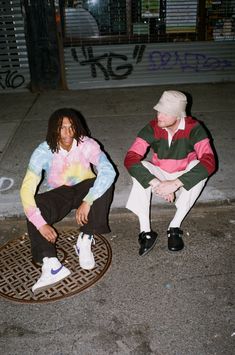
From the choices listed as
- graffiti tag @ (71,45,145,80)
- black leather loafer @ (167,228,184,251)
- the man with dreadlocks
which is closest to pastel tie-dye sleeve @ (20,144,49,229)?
the man with dreadlocks

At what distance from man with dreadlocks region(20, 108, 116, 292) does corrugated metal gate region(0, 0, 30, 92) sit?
20.0ft

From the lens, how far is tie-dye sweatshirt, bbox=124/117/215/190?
9.88ft

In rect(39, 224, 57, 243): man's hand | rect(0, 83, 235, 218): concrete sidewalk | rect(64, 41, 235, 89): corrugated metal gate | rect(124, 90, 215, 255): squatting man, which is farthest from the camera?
rect(64, 41, 235, 89): corrugated metal gate

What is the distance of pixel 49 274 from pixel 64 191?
0.73m

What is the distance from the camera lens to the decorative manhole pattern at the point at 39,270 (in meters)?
2.81

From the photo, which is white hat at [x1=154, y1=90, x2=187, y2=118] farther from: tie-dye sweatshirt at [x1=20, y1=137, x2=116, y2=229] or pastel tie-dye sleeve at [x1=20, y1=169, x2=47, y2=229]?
pastel tie-dye sleeve at [x1=20, y1=169, x2=47, y2=229]

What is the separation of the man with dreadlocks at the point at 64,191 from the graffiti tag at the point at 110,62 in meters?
5.83

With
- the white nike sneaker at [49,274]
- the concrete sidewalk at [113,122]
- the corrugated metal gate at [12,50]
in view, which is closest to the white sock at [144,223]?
the concrete sidewalk at [113,122]

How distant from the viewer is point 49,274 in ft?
9.38

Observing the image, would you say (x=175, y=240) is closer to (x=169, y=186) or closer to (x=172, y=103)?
(x=169, y=186)

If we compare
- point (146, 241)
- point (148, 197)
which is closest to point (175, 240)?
point (146, 241)

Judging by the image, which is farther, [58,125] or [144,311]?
→ [58,125]

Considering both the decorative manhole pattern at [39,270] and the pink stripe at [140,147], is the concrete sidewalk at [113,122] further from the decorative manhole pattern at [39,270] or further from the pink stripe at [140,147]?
the pink stripe at [140,147]

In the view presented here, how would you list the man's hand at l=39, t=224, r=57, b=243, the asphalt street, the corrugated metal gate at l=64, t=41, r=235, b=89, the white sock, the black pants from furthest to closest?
the corrugated metal gate at l=64, t=41, r=235, b=89
the white sock
the black pants
the man's hand at l=39, t=224, r=57, b=243
the asphalt street
